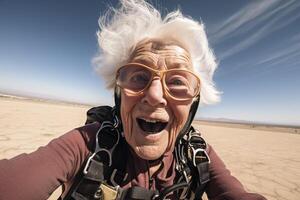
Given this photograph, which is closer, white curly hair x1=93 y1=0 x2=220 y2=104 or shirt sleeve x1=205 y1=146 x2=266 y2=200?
shirt sleeve x1=205 y1=146 x2=266 y2=200

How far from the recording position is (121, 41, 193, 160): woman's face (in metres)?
1.32

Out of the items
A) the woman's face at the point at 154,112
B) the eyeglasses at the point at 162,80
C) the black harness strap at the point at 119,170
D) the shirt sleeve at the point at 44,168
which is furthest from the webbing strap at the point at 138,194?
the eyeglasses at the point at 162,80

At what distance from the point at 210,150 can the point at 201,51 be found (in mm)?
794

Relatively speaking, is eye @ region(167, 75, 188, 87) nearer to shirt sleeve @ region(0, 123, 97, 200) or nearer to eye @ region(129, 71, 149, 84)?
eye @ region(129, 71, 149, 84)

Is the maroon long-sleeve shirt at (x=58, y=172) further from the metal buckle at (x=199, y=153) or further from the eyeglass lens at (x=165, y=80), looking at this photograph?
the eyeglass lens at (x=165, y=80)

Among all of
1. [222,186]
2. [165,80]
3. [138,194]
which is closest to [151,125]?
[165,80]

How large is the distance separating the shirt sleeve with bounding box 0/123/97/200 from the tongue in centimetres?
36

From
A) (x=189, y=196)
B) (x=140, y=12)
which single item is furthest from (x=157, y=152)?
(x=140, y=12)

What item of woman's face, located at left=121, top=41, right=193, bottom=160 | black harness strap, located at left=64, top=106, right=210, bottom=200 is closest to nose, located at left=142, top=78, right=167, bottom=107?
woman's face, located at left=121, top=41, right=193, bottom=160

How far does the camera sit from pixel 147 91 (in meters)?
1.35

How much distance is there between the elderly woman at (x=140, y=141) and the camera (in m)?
1.09

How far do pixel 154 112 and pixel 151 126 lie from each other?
0.19 meters

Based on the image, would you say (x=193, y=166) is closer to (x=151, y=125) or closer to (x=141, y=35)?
(x=151, y=125)

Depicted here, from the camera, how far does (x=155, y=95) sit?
1.31 metres
